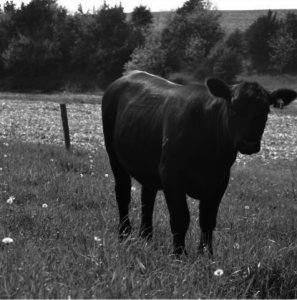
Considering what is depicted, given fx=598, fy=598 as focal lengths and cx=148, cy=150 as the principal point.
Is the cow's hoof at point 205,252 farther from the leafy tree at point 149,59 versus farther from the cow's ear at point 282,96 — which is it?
the leafy tree at point 149,59

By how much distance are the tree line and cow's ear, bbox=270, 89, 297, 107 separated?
7098 cm

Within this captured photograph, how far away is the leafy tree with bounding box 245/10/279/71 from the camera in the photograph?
81812 millimetres

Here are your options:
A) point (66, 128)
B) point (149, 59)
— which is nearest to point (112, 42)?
point (149, 59)

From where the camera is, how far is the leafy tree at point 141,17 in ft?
309

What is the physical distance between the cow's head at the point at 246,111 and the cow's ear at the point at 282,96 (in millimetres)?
47

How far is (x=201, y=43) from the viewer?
84.3 metres

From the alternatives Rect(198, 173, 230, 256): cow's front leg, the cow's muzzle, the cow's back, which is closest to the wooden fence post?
the cow's back

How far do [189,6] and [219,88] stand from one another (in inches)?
3770

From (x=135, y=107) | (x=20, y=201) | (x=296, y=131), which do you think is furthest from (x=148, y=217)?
(x=296, y=131)

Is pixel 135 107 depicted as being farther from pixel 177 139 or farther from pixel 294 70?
pixel 294 70

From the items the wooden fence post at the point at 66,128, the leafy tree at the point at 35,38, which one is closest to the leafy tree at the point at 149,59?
the leafy tree at the point at 35,38

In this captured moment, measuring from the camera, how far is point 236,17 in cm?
10512

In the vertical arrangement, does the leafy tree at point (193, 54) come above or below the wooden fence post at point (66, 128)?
below

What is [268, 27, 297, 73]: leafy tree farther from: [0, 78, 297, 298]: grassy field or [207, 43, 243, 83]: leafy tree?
[0, 78, 297, 298]: grassy field
